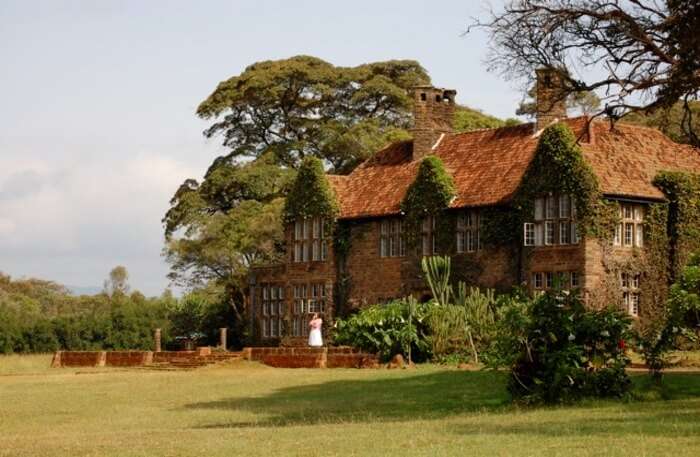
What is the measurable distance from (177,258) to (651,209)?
28.6 meters

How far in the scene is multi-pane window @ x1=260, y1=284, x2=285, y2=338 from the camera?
54.8 metres

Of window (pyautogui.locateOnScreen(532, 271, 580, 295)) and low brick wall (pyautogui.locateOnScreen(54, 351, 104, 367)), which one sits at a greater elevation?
window (pyautogui.locateOnScreen(532, 271, 580, 295))

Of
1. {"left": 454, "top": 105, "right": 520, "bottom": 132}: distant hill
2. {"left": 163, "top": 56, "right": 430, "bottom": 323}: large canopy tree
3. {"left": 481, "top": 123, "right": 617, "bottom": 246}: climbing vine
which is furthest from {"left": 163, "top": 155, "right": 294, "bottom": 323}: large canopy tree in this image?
{"left": 481, "top": 123, "right": 617, "bottom": 246}: climbing vine

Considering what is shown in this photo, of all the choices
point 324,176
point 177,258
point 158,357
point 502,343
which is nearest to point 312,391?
point 502,343

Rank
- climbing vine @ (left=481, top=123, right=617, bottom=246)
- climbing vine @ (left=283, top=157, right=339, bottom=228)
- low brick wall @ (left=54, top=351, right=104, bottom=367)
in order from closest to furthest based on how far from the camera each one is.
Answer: climbing vine @ (left=481, top=123, right=617, bottom=246)
low brick wall @ (left=54, top=351, right=104, bottom=367)
climbing vine @ (left=283, top=157, right=339, bottom=228)

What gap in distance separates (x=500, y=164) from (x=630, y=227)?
222 inches

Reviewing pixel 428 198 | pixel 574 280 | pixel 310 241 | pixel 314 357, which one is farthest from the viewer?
pixel 310 241

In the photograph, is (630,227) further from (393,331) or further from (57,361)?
(57,361)

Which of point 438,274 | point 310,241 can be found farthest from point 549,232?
point 310,241

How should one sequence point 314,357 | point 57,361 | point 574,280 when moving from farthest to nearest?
point 57,361 → point 574,280 → point 314,357

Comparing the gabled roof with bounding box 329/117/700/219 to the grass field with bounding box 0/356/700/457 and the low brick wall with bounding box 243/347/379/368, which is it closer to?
the low brick wall with bounding box 243/347/379/368

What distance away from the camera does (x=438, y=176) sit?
47781 mm

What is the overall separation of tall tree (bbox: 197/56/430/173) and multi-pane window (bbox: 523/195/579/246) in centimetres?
2302

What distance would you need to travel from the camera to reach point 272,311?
5528cm
